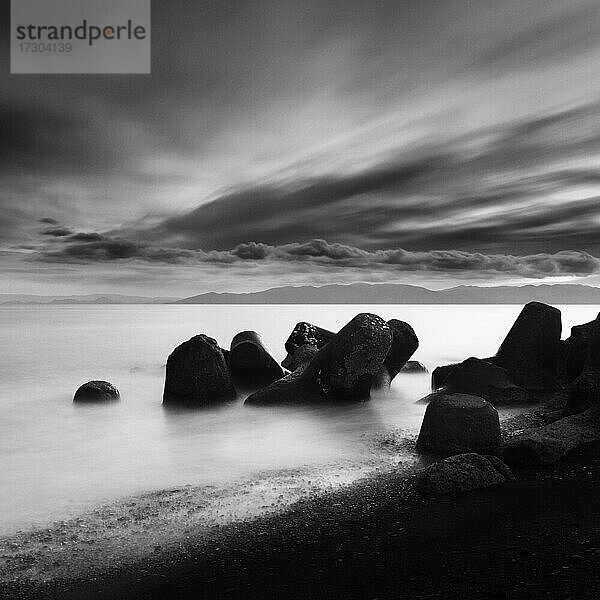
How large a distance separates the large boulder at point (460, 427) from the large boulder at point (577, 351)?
503 centimetres

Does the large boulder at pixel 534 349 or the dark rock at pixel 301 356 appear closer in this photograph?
the large boulder at pixel 534 349

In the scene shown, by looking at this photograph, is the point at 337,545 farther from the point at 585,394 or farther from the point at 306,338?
the point at 306,338

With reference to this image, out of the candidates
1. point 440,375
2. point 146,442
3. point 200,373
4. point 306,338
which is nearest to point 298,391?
point 200,373

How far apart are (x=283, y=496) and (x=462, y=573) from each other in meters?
3.08

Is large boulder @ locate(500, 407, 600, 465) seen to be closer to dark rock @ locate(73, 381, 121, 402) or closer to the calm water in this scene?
the calm water

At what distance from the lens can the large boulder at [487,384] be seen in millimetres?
12578

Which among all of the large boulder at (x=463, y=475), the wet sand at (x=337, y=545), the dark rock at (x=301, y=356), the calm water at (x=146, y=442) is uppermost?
the dark rock at (x=301, y=356)

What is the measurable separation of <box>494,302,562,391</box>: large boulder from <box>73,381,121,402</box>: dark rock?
10019 millimetres

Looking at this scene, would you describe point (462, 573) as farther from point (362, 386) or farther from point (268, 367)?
point (268, 367)

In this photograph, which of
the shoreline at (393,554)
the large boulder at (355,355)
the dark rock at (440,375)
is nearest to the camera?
the shoreline at (393,554)

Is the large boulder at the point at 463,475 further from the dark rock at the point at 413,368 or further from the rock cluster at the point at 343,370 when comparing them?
the dark rock at the point at 413,368

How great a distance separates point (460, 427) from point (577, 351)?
6.21 m

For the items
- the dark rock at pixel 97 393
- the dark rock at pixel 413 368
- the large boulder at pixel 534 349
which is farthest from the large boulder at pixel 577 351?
the dark rock at pixel 97 393

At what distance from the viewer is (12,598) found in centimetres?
501
